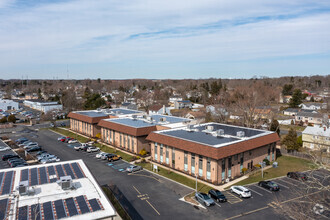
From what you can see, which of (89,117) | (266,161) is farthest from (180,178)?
(89,117)

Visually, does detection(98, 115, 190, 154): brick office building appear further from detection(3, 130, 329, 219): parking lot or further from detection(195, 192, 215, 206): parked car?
detection(195, 192, 215, 206): parked car

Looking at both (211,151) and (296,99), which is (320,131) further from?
(296,99)

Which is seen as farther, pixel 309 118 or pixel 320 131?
pixel 309 118

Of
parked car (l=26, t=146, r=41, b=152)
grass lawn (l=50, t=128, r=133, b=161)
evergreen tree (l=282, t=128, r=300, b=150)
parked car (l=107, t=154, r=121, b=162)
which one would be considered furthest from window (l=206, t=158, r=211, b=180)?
parked car (l=26, t=146, r=41, b=152)

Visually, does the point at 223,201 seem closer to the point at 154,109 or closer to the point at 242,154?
the point at 242,154

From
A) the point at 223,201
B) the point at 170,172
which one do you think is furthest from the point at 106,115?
the point at 223,201

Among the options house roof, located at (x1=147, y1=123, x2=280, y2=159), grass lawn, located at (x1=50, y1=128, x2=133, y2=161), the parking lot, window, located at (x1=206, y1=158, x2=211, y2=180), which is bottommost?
the parking lot
